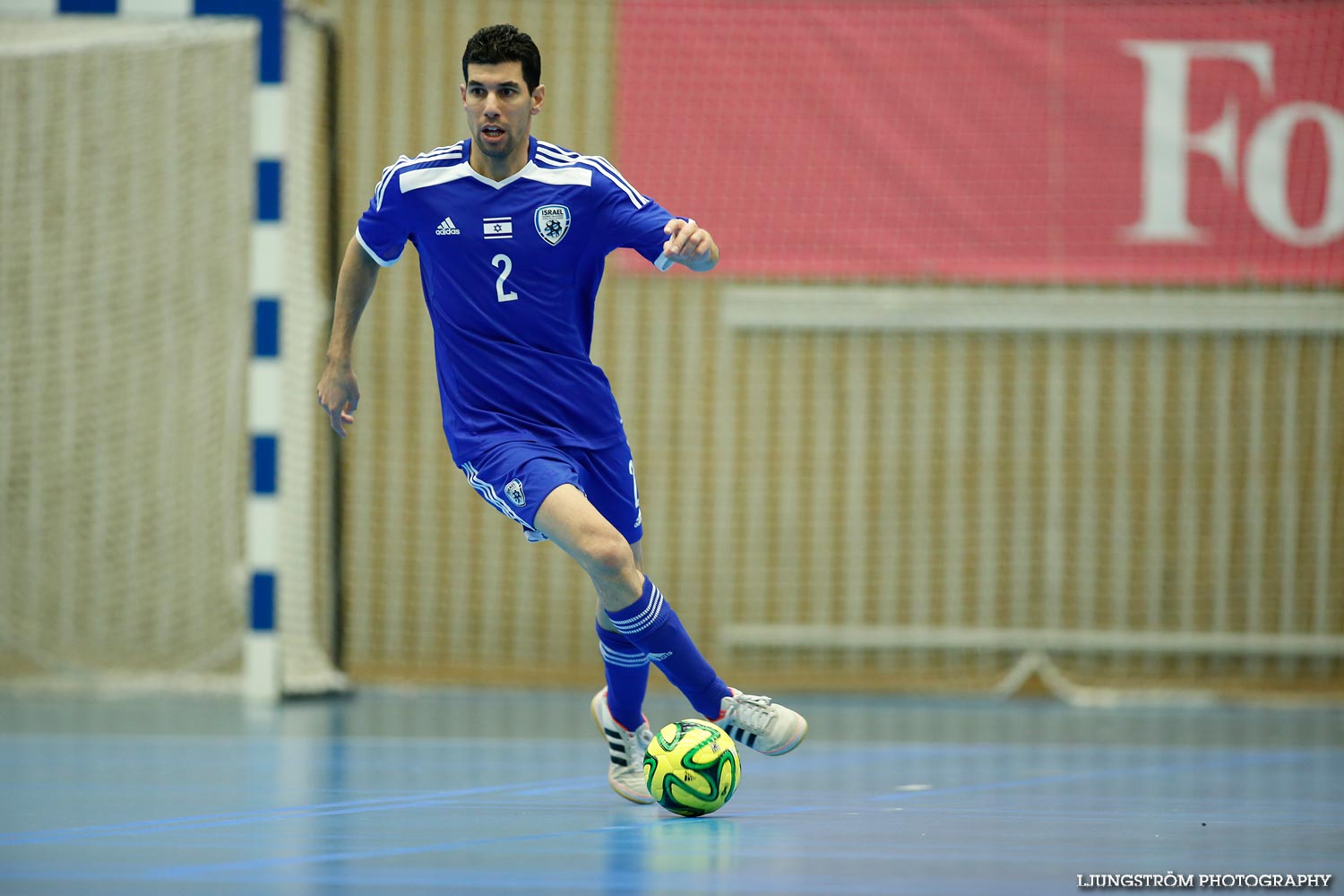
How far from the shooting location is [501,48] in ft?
13.6

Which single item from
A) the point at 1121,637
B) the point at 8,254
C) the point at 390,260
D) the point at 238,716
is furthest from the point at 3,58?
the point at 1121,637

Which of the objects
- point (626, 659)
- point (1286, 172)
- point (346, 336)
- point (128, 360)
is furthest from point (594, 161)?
point (128, 360)

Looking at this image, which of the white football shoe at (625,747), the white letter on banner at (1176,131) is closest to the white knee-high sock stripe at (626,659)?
the white football shoe at (625,747)

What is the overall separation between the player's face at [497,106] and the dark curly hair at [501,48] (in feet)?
0.05

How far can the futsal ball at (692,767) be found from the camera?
12.9 ft

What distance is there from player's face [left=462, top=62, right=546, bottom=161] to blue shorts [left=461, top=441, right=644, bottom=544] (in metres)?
0.79

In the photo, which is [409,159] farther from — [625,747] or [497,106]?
[625,747]

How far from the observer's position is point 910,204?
30.1ft

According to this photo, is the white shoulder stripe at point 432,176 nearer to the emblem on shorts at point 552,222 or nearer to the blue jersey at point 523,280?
the blue jersey at point 523,280

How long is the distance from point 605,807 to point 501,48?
1.99 m

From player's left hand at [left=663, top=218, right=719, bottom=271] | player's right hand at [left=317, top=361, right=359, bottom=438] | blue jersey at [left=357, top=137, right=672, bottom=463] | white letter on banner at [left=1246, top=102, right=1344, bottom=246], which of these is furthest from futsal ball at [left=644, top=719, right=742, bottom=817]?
white letter on banner at [left=1246, top=102, right=1344, bottom=246]

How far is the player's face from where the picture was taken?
4.16 metres

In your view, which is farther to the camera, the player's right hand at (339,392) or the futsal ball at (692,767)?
the player's right hand at (339,392)

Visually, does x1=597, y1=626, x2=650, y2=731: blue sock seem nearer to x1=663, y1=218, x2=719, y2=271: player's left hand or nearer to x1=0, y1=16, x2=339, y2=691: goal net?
x1=663, y1=218, x2=719, y2=271: player's left hand
